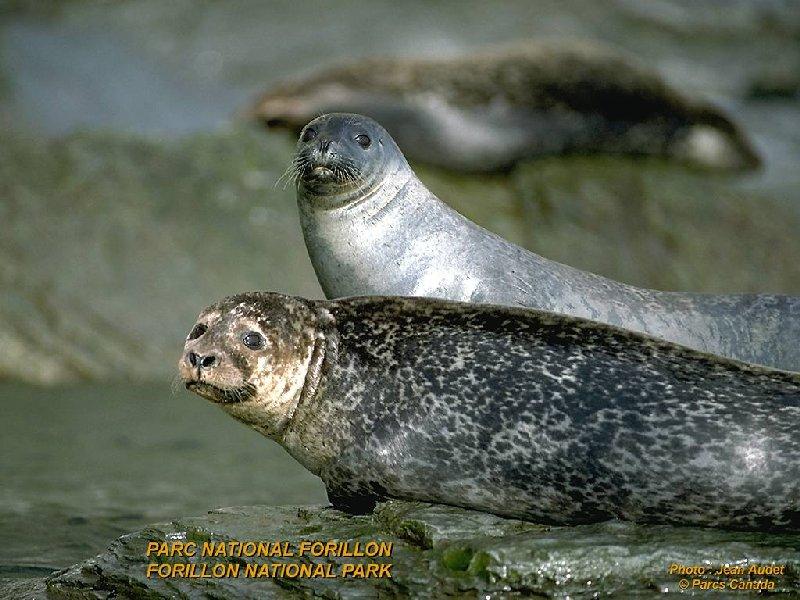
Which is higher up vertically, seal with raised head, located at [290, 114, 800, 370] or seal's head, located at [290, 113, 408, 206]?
seal's head, located at [290, 113, 408, 206]

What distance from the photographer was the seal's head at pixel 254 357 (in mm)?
4918

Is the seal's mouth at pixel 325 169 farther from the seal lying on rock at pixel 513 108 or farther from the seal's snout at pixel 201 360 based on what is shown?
the seal lying on rock at pixel 513 108

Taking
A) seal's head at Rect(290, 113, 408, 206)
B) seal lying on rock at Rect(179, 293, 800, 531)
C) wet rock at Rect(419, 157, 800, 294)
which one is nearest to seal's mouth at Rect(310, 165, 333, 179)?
seal's head at Rect(290, 113, 408, 206)

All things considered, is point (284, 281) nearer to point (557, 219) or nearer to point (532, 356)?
point (557, 219)

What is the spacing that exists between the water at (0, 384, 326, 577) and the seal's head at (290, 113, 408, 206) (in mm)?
1837

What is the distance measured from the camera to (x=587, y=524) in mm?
4805

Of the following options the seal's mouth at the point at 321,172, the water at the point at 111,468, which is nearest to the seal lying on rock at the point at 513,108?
the water at the point at 111,468

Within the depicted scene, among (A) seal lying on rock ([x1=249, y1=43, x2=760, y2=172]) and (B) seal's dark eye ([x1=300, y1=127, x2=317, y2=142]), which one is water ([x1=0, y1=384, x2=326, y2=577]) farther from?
(A) seal lying on rock ([x1=249, y1=43, x2=760, y2=172])

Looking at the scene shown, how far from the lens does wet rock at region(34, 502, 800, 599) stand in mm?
4398

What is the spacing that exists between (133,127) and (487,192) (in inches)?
147

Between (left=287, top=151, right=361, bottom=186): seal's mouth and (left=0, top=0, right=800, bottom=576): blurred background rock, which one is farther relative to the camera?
(left=0, top=0, right=800, bottom=576): blurred background rock

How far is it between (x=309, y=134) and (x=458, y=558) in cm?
244

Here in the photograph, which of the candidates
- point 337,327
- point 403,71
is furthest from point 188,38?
point 337,327

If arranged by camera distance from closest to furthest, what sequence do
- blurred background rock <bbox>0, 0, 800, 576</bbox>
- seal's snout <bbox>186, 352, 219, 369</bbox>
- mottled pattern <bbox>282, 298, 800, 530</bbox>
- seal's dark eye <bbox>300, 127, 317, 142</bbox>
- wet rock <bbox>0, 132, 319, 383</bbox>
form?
A: mottled pattern <bbox>282, 298, 800, 530</bbox> → seal's snout <bbox>186, 352, 219, 369</bbox> → seal's dark eye <bbox>300, 127, 317, 142</bbox> → blurred background rock <bbox>0, 0, 800, 576</bbox> → wet rock <bbox>0, 132, 319, 383</bbox>
